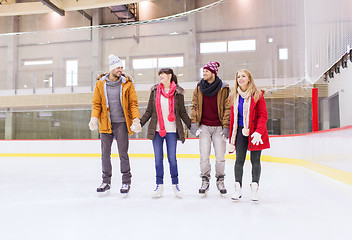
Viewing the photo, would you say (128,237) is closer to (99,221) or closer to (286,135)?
(99,221)

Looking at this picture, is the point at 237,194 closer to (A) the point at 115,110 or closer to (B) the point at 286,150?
(A) the point at 115,110

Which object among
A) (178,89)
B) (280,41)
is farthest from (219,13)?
(178,89)

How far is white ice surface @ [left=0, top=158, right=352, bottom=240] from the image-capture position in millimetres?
1790

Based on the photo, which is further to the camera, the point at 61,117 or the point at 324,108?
the point at 61,117

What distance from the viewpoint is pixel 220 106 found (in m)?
2.76

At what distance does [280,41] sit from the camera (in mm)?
6438

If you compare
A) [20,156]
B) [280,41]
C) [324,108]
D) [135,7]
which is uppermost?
[135,7]

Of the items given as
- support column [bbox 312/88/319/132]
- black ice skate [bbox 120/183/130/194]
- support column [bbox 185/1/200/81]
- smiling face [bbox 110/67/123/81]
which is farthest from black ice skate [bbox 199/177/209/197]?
support column [bbox 185/1/200/81]

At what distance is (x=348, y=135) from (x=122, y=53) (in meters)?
7.32

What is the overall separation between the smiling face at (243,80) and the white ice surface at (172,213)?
3.06 ft

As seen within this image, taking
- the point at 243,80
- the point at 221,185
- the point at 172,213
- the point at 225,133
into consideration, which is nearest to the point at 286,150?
the point at 221,185

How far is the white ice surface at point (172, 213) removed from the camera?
5.87 feet

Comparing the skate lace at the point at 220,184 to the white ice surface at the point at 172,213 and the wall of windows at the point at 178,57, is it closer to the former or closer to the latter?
the white ice surface at the point at 172,213

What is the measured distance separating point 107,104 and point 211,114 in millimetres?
903
